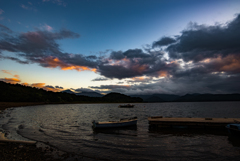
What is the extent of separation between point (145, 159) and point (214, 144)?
1143 centimetres

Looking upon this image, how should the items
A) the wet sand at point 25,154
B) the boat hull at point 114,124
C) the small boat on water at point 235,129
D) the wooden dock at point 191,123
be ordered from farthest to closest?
the boat hull at point 114,124 → the wooden dock at point 191,123 → the small boat on water at point 235,129 → the wet sand at point 25,154

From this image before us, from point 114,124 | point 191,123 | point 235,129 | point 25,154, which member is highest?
point 235,129

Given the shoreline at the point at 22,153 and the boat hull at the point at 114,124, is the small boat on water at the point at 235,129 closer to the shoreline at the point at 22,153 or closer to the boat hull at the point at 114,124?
the boat hull at the point at 114,124

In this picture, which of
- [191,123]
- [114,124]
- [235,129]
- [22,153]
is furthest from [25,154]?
[235,129]

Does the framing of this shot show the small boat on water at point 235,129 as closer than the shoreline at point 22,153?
No

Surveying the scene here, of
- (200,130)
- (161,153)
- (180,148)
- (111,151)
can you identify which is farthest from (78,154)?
(200,130)

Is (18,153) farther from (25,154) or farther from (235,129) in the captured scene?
(235,129)

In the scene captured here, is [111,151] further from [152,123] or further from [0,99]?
[0,99]

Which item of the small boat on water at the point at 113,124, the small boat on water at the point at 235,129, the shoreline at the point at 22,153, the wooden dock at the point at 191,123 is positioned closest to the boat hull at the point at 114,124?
the small boat on water at the point at 113,124

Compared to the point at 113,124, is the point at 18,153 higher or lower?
higher

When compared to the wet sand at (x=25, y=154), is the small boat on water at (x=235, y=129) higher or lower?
higher

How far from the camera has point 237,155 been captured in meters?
15.1

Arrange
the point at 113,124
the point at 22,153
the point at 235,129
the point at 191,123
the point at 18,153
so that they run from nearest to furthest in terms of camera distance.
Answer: the point at 18,153 < the point at 22,153 < the point at 235,129 < the point at 191,123 < the point at 113,124

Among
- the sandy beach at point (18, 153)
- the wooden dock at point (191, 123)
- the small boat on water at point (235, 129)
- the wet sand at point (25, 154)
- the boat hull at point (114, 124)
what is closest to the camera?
the sandy beach at point (18, 153)
